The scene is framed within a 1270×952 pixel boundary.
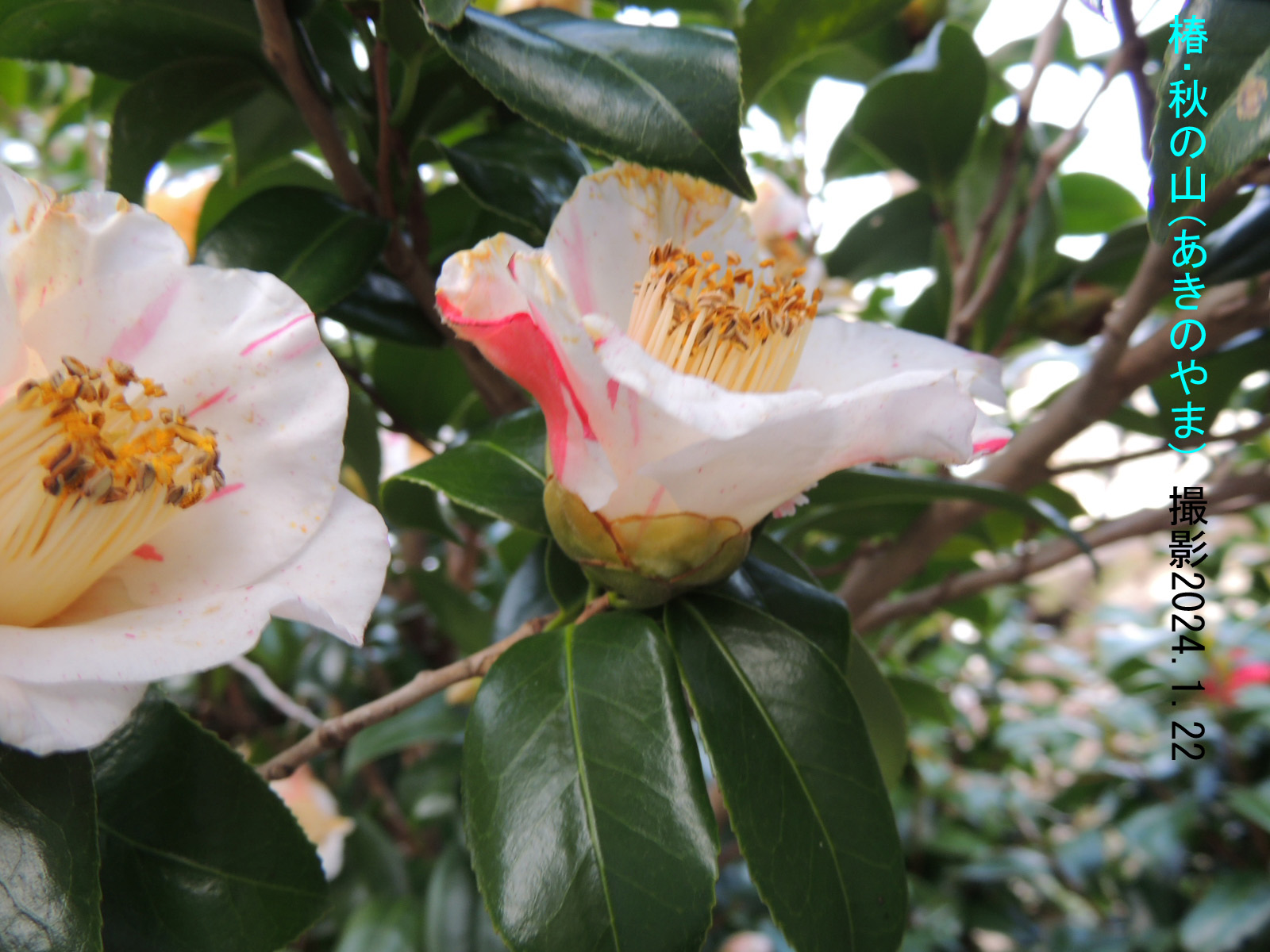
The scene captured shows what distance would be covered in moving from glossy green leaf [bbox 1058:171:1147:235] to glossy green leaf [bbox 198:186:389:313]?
0.87m

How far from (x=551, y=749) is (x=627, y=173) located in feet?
1.01

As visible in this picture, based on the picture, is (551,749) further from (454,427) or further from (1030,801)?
(1030,801)

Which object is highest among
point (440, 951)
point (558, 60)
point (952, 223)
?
point (558, 60)

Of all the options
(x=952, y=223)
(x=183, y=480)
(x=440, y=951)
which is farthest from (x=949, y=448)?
(x=440, y=951)

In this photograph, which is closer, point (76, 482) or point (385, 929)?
point (76, 482)

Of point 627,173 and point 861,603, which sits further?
point 861,603

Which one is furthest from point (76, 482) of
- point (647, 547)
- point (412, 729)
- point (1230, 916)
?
point (1230, 916)

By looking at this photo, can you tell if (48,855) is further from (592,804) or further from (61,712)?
(592,804)

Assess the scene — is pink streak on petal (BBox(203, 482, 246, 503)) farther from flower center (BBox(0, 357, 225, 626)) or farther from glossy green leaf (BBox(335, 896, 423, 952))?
glossy green leaf (BBox(335, 896, 423, 952))

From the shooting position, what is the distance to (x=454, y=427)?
98 cm

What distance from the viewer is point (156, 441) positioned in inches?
15.6

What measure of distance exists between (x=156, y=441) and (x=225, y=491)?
1.5 inches

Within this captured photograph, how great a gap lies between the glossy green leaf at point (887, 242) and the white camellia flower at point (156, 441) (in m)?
0.75

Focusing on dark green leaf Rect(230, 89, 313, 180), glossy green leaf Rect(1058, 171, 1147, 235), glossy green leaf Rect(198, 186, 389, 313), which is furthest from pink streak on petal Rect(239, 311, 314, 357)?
glossy green leaf Rect(1058, 171, 1147, 235)
